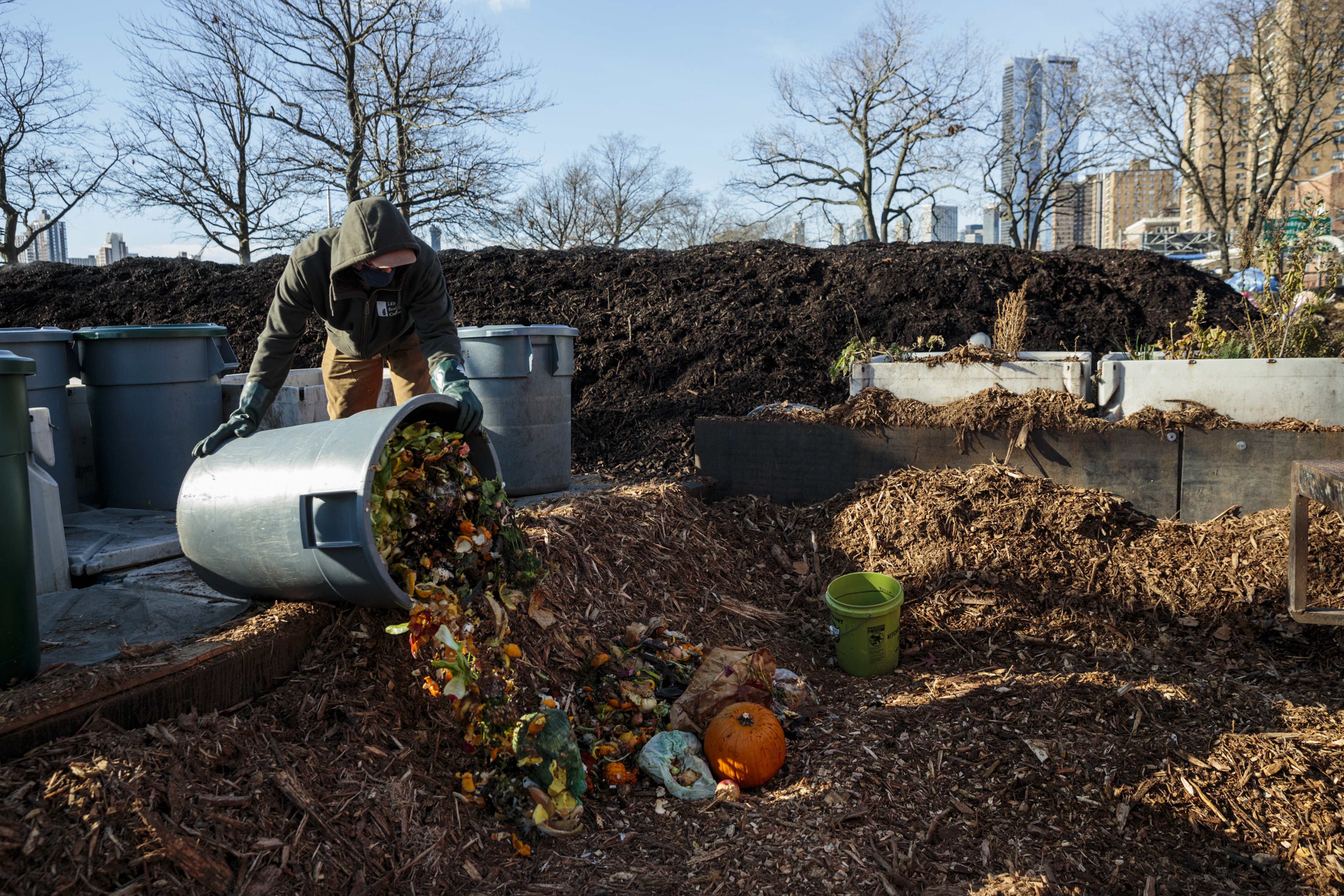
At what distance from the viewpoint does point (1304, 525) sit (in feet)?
12.8

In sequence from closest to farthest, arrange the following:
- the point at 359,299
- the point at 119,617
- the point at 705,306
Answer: the point at 119,617 < the point at 359,299 < the point at 705,306

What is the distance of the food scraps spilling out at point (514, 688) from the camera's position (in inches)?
113

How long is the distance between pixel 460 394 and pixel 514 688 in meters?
1.25

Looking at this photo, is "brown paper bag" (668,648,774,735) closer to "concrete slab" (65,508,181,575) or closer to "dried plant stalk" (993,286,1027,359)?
"concrete slab" (65,508,181,575)

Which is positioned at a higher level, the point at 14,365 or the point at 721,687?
the point at 14,365

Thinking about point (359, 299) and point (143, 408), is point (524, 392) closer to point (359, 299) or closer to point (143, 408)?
point (359, 299)

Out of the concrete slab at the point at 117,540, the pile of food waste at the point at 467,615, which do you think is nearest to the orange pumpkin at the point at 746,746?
the pile of food waste at the point at 467,615

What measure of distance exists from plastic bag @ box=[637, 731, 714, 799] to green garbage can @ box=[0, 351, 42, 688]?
7.04ft

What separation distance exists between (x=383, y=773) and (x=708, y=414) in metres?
5.12

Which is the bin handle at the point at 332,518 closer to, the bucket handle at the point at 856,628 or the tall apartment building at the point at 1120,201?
the bucket handle at the point at 856,628

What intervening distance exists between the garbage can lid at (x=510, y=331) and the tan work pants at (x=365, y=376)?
2.74ft

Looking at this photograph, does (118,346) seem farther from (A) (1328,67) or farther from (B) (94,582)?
(A) (1328,67)

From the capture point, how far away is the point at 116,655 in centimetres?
281

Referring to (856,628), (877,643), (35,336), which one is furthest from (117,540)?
(877,643)
